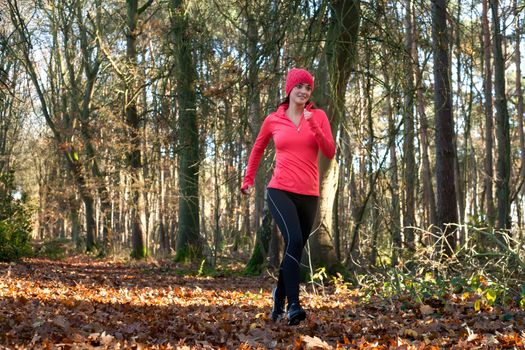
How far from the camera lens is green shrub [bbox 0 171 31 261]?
15.7m

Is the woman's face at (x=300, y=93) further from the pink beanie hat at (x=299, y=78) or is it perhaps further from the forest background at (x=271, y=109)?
the forest background at (x=271, y=109)

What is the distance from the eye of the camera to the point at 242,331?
5.16 meters

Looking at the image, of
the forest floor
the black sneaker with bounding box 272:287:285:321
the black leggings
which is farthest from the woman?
the forest floor

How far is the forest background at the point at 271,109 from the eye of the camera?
776 cm

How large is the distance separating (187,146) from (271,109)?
15.0 ft

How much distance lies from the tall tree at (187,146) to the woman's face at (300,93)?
31.5 feet

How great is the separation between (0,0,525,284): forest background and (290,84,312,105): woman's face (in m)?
1.56

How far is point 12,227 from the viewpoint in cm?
1636

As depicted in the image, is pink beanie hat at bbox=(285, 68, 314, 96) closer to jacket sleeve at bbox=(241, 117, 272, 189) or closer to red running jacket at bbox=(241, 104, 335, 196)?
red running jacket at bbox=(241, 104, 335, 196)

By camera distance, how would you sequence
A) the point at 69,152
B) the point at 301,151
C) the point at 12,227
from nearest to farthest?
the point at 301,151 < the point at 12,227 < the point at 69,152

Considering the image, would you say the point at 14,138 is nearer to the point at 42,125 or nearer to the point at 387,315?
the point at 42,125

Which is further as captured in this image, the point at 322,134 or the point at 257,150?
the point at 257,150

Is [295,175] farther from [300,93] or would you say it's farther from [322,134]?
[300,93]

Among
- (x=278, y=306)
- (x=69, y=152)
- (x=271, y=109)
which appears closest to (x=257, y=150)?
(x=278, y=306)
